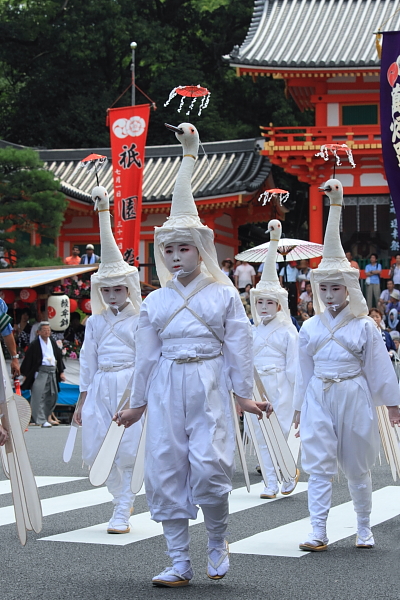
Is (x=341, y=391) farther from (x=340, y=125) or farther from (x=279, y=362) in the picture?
(x=340, y=125)

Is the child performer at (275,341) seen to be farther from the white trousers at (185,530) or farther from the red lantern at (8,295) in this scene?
the red lantern at (8,295)

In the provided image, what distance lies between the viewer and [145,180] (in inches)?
1009

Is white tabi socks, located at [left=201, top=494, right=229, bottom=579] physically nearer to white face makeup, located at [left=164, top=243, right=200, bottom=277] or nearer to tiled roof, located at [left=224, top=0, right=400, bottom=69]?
white face makeup, located at [left=164, top=243, right=200, bottom=277]

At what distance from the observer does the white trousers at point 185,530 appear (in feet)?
15.3

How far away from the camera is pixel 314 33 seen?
25.3 metres

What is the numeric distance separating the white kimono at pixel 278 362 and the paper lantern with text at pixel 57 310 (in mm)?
8968

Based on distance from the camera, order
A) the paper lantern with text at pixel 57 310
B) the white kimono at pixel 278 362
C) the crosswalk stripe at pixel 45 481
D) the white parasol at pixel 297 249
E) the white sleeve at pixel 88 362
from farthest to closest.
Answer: the paper lantern with text at pixel 57 310 < the white parasol at pixel 297 249 < the white kimono at pixel 278 362 < the crosswalk stripe at pixel 45 481 < the white sleeve at pixel 88 362

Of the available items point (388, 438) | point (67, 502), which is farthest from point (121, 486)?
point (388, 438)

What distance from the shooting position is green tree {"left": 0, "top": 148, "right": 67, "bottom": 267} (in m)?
19.9

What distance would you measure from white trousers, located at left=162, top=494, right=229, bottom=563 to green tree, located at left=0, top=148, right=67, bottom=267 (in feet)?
51.9

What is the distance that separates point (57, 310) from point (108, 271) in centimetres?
1071

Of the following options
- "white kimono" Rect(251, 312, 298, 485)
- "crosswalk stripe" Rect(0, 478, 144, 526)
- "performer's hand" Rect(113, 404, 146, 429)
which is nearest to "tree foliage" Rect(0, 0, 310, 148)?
"white kimono" Rect(251, 312, 298, 485)

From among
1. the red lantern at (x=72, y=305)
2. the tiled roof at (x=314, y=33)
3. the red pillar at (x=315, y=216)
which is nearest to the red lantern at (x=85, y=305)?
the red lantern at (x=72, y=305)

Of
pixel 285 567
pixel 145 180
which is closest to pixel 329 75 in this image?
pixel 145 180
